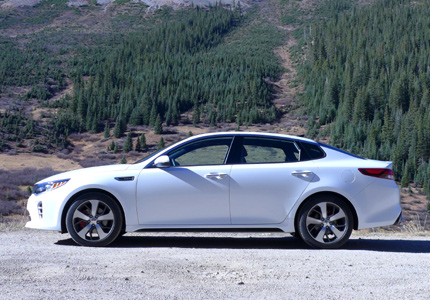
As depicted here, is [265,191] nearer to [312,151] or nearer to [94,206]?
[312,151]

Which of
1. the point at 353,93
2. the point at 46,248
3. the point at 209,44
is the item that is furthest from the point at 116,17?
the point at 46,248

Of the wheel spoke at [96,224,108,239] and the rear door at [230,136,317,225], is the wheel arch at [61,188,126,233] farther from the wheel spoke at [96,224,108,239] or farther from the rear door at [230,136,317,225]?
the rear door at [230,136,317,225]

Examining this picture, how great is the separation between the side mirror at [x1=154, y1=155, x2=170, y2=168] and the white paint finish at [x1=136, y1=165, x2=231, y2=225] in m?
0.14

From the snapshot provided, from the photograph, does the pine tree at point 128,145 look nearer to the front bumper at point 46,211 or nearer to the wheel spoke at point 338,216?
the front bumper at point 46,211

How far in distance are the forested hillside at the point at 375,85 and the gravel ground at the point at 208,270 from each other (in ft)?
225

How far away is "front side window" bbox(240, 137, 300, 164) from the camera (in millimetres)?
7512

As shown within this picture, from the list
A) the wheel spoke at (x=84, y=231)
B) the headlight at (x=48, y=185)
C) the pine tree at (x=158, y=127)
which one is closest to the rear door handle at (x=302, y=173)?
the wheel spoke at (x=84, y=231)

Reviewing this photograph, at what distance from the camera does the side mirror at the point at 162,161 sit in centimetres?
722

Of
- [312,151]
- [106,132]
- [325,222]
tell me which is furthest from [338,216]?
[106,132]

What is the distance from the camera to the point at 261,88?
339 ft

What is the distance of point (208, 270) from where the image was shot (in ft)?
18.7

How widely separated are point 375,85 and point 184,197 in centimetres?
9635

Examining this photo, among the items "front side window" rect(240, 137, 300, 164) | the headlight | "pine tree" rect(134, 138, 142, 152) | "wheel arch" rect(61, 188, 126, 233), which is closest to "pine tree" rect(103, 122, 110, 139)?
"pine tree" rect(134, 138, 142, 152)

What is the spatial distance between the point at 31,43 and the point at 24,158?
6562 cm
